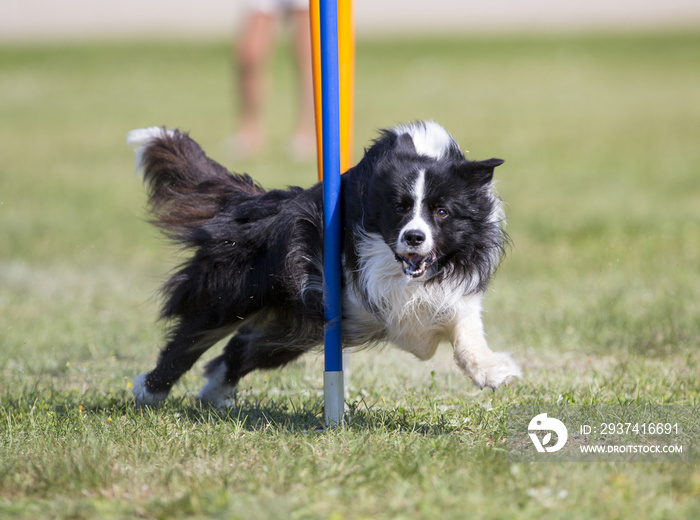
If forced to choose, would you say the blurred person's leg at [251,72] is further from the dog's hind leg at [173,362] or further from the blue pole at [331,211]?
the blue pole at [331,211]

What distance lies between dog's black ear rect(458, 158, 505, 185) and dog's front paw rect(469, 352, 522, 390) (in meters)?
0.83

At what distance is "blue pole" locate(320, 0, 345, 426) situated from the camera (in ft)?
13.7

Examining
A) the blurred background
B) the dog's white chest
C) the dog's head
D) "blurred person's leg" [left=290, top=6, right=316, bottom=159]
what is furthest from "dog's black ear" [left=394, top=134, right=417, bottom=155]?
the blurred background

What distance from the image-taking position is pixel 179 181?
4961 millimetres

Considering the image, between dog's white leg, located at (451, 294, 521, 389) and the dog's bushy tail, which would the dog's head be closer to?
dog's white leg, located at (451, 294, 521, 389)

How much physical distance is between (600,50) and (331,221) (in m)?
29.4

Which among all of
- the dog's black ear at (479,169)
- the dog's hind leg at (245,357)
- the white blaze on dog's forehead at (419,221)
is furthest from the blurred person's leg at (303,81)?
the white blaze on dog's forehead at (419,221)

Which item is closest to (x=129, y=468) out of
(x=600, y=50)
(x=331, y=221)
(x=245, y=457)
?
(x=245, y=457)

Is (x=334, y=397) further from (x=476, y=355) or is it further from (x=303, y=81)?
(x=303, y=81)

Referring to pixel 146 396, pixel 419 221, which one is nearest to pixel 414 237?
pixel 419 221

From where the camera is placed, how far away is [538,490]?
3.34m

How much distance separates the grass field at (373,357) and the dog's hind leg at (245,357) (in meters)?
0.15

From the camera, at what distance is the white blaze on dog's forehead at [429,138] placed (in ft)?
13.9

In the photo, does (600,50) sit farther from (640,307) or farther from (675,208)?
(640,307)
